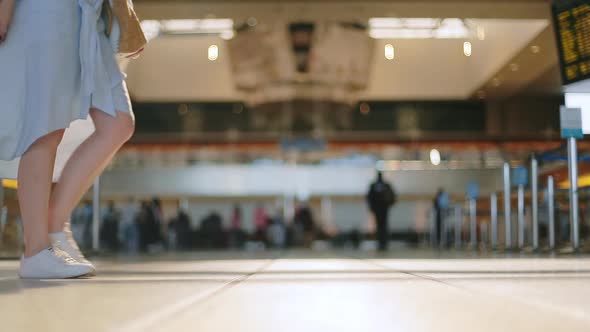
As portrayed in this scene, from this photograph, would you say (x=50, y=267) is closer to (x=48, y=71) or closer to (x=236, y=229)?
(x=48, y=71)

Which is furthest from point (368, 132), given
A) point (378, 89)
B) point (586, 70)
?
point (586, 70)

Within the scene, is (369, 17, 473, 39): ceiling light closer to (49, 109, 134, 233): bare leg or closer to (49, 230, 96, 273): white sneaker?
(49, 109, 134, 233): bare leg

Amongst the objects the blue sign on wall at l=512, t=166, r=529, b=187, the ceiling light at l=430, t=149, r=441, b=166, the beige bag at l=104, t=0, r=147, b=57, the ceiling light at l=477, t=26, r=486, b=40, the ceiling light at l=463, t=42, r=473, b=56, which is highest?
the ceiling light at l=477, t=26, r=486, b=40

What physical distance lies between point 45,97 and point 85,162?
0.28 meters

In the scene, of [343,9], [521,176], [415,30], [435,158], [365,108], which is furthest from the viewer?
[365,108]

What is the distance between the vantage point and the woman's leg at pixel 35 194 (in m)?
2.06

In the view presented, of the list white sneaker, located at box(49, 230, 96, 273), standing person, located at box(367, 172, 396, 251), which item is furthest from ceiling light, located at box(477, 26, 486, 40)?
white sneaker, located at box(49, 230, 96, 273)

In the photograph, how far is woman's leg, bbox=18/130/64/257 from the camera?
6.77 ft

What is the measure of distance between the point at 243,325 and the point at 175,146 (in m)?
22.9

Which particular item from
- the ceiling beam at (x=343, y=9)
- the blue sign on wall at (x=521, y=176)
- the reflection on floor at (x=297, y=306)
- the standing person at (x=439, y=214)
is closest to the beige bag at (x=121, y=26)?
the reflection on floor at (x=297, y=306)

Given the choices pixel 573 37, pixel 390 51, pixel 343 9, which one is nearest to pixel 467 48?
pixel 390 51

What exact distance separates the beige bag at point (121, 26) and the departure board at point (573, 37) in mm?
5431

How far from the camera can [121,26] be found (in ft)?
7.57

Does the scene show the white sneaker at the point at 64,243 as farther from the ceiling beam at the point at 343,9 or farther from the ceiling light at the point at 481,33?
the ceiling light at the point at 481,33
